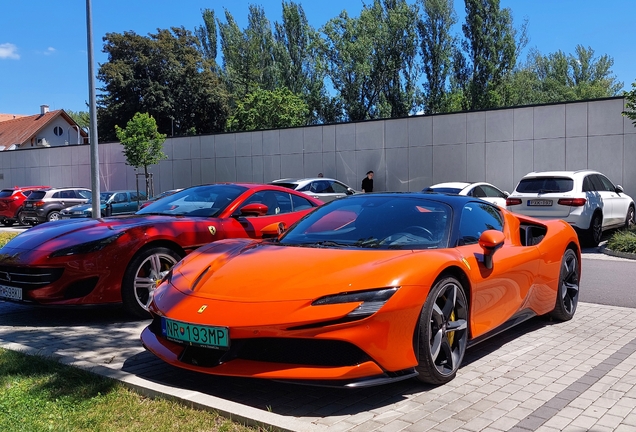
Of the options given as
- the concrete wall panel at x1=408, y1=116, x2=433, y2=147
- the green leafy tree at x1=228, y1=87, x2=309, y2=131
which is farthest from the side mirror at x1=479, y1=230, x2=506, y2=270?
the green leafy tree at x1=228, y1=87, x2=309, y2=131

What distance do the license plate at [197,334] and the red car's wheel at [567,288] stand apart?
3.73 m

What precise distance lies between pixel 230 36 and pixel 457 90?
2350 cm

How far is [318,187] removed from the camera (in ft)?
68.2

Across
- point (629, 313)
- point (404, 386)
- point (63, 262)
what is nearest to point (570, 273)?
point (629, 313)

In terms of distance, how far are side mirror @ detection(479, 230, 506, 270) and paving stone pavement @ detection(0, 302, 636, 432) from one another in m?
0.80

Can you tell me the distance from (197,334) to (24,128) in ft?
227

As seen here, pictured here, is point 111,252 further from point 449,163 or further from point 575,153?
point 449,163

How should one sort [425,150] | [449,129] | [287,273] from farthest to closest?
[425,150] → [449,129] → [287,273]

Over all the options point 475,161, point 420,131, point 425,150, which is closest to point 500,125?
point 475,161

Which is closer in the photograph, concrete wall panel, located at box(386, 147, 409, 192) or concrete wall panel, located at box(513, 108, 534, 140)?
concrete wall panel, located at box(513, 108, 534, 140)

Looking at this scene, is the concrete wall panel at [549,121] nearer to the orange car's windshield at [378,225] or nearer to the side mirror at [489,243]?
the orange car's windshield at [378,225]

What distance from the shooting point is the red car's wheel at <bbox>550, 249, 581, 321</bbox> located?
613 cm

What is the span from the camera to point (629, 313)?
6.84 metres

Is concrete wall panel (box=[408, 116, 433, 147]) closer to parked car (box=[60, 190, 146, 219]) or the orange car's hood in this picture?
parked car (box=[60, 190, 146, 219])
